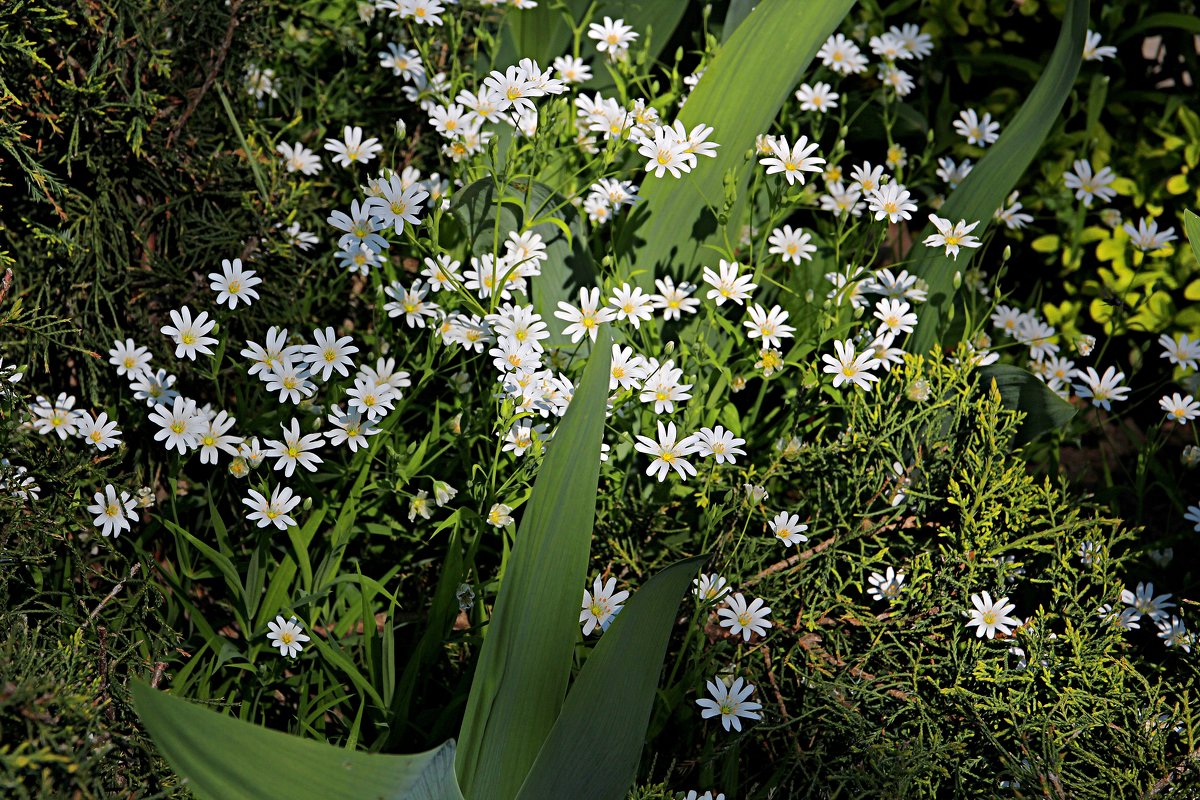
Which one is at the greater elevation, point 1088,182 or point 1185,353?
point 1088,182

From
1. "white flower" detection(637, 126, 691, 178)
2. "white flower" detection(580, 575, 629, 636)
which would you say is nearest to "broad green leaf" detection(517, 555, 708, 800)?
"white flower" detection(580, 575, 629, 636)

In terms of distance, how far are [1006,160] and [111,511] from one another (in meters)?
1.63

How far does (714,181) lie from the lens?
187 cm

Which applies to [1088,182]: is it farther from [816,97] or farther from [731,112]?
[731,112]

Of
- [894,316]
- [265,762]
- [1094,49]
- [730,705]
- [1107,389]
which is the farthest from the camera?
[1094,49]

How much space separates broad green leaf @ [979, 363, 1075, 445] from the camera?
1.76m

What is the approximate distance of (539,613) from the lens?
113 cm

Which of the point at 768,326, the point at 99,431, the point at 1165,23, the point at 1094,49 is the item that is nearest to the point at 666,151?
the point at 768,326

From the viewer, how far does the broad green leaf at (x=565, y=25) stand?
2139 millimetres

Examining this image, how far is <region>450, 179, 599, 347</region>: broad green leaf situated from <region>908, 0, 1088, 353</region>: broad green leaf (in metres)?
0.64

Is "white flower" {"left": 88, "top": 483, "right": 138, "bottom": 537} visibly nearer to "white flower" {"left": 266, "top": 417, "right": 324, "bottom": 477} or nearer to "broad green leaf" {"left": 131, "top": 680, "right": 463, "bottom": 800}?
"white flower" {"left": 266, "top": 417, "right": 324, "bottom": 477}

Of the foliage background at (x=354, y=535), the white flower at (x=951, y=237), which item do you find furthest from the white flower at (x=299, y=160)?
the white flower at (x=951, y=237)

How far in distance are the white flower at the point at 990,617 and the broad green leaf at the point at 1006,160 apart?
0.58 metres

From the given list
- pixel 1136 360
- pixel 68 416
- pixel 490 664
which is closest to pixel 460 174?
pixel 68 416
